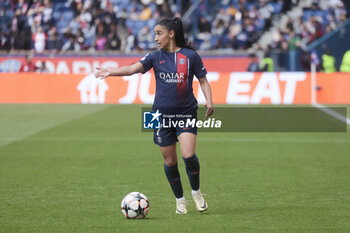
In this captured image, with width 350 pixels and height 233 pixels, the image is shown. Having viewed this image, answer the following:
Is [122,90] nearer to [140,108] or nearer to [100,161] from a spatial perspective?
[140,108]

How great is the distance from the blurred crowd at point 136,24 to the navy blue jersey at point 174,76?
2096cm

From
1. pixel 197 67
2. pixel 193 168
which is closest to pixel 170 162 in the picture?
pixel 193 168

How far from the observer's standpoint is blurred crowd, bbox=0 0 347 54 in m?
28.3

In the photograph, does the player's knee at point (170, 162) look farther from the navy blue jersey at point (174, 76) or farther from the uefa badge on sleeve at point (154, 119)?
the navy blue jersey at point (174, 76)

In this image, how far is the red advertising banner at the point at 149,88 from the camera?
77.3 ft

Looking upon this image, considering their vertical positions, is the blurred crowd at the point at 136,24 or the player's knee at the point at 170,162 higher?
the player's knee at the point at 170,162

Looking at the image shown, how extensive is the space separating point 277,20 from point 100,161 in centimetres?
2022

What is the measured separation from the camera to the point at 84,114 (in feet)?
66.1

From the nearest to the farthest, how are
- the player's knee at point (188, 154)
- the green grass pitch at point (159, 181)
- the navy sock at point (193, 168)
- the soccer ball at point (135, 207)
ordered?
the green grass pitch at point (159, 181), the soccer ball at point (135, 207), the player's knee at point (188, 154), the navy sock at point (193, 168)

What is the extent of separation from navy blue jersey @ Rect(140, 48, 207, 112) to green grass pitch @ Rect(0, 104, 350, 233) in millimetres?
1169

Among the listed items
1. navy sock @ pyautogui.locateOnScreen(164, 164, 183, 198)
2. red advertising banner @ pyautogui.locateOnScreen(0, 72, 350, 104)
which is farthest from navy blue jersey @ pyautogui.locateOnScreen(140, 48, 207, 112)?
red advertising banner @ pyautogui.locateOnScreen(0, 72, 350, 104)

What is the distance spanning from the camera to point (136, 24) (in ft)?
99.0

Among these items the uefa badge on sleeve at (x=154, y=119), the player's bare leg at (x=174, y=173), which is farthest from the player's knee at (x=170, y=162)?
the uefa badge on sleeve at (x=154, y=119)

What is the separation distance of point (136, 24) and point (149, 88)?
7.24 metres
